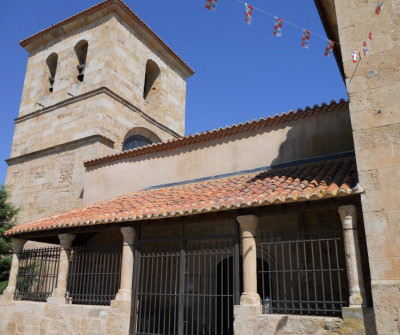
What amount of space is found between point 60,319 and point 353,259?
549cm

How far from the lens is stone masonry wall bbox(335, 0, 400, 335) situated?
4.36m

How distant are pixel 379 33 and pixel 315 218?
11.5 ft

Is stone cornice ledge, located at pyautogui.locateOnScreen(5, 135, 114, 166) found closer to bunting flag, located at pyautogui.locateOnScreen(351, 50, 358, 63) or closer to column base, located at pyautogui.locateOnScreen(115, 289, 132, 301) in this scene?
column base, located at pyautogui.locateOnScreen(115, 289, 132, 301)

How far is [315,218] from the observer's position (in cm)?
719

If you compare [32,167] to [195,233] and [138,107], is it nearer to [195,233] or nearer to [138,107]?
[138,107]

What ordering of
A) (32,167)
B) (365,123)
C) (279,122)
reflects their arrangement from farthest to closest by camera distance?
1. (32,167)
2. (279,122)
3. (365,123)

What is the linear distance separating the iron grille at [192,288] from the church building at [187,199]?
0.05 meters

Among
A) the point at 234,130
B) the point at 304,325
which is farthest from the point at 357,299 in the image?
the point at 234,130

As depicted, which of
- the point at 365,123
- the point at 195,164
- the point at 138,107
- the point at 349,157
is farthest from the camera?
the point at 138,107

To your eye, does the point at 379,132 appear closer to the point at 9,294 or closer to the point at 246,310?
the point at 246,310

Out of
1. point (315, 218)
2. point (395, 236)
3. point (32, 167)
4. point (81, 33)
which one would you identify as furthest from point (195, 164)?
point (81, 33)

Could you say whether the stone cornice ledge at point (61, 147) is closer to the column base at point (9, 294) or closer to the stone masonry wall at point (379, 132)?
the column base at point (9, 294)

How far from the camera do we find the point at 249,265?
18.2 ft

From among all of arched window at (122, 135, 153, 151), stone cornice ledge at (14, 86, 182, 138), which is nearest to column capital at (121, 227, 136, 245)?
arched window at (122, 135, 153, 151)
